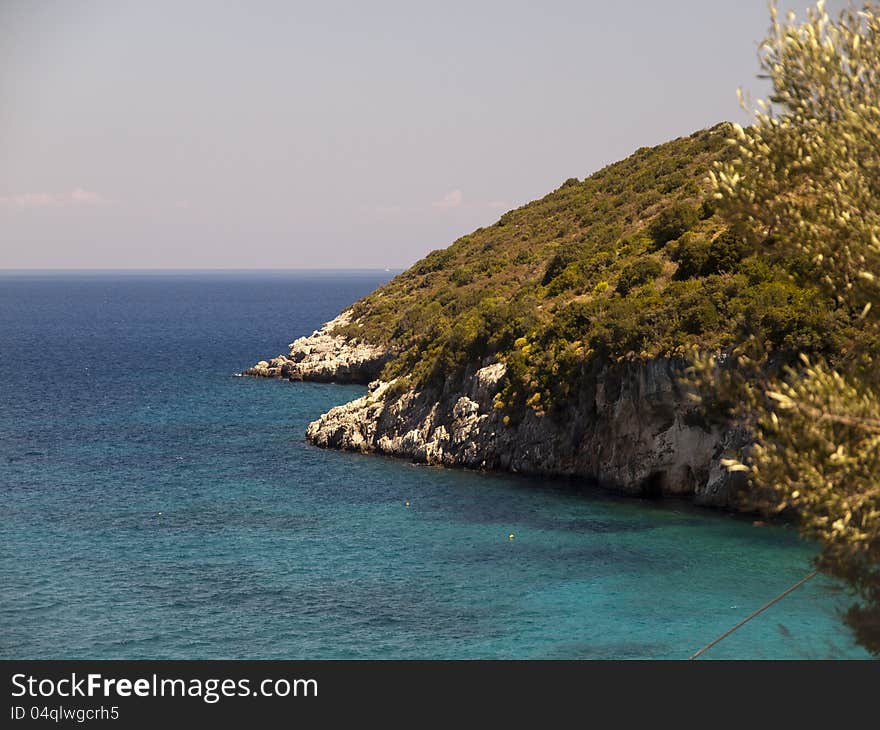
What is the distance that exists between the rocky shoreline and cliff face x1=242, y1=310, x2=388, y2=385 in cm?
2707

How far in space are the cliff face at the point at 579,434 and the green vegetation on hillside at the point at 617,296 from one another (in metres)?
1.39

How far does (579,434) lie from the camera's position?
204 ft

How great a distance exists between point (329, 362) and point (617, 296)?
170ft

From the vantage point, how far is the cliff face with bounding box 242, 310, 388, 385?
362ft

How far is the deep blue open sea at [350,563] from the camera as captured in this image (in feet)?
120

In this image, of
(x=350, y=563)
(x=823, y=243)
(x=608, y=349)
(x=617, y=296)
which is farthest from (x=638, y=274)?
(x=823, y=243)

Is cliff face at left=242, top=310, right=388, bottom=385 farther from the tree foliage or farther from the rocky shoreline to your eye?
the tree foliage

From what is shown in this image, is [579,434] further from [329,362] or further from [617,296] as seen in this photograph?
[329,362]

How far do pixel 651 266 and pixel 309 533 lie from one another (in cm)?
2941

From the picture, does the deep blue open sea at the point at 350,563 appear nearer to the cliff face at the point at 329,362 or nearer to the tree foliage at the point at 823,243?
the tree foliage at the point at 823,243

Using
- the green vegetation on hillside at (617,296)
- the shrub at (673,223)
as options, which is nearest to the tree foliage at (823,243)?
the green vegetation on hillside at (617,296)

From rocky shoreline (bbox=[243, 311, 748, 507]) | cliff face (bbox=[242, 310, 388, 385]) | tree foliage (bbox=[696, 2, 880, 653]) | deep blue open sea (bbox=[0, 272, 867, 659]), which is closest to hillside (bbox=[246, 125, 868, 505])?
rocky shoreline (bbox=[243, 311, 748, 507])
